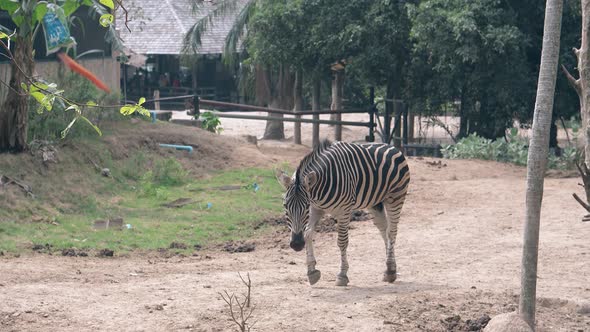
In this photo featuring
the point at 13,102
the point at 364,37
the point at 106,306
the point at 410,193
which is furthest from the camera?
the point at 364,37

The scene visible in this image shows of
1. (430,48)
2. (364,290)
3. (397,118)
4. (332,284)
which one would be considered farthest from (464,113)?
(364,290)

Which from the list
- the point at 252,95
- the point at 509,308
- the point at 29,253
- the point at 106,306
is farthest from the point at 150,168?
the point at 252,95

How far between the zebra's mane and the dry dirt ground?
1140 millimetres

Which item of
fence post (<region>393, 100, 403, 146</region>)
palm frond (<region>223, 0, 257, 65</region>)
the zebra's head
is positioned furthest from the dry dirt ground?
palm frond (<region>223, 0, 257, 65</region>)

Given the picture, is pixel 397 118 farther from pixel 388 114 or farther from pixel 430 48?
pixel 430 48

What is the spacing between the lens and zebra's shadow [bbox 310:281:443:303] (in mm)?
8189

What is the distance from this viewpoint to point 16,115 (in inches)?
534

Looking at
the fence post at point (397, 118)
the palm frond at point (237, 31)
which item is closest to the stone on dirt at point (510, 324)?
the fence post at point (397, 118)

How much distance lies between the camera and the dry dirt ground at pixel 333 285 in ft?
24.4

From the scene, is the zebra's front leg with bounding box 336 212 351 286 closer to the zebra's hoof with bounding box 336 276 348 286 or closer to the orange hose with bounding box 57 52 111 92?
the zebra's hoof with bounding box 336 276 348 286

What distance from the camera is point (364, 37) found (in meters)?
22.8

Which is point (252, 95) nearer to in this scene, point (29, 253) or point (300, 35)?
point (300, 35)

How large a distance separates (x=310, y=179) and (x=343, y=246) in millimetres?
895

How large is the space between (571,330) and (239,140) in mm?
13631
